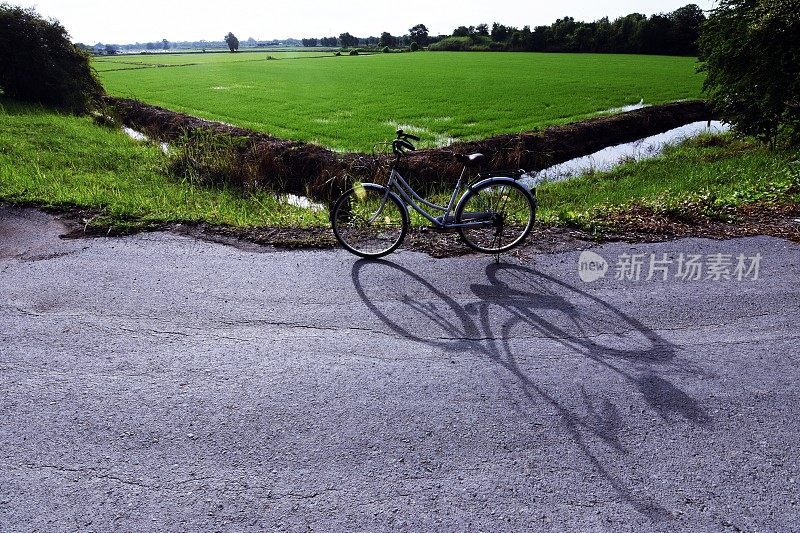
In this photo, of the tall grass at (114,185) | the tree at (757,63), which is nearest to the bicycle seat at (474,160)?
the tall grass at (114,185)

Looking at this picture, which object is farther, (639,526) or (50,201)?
(50,201)

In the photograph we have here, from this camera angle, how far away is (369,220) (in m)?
5.55

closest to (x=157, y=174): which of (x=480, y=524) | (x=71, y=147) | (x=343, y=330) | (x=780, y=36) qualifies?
(x=71, y=147)

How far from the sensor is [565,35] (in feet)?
233

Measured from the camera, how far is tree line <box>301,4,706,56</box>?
193ft

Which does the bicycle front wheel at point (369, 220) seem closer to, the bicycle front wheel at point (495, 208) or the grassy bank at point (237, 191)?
the bicycle front wheel at point (495, 208)

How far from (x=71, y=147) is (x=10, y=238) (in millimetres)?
7735

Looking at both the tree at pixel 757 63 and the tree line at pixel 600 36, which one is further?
the tree line at pixel 600 36

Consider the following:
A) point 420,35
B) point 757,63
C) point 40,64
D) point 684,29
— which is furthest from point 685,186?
point 420,35

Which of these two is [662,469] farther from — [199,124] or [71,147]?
[199,124]

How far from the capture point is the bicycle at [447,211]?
535cm

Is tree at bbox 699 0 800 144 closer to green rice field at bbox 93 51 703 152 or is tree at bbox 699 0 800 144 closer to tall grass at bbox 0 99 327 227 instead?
green rice field at bbox 93 51 703 152

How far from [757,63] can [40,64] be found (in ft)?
80.3

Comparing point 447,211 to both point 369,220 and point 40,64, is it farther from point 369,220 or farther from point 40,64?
point 40,64
